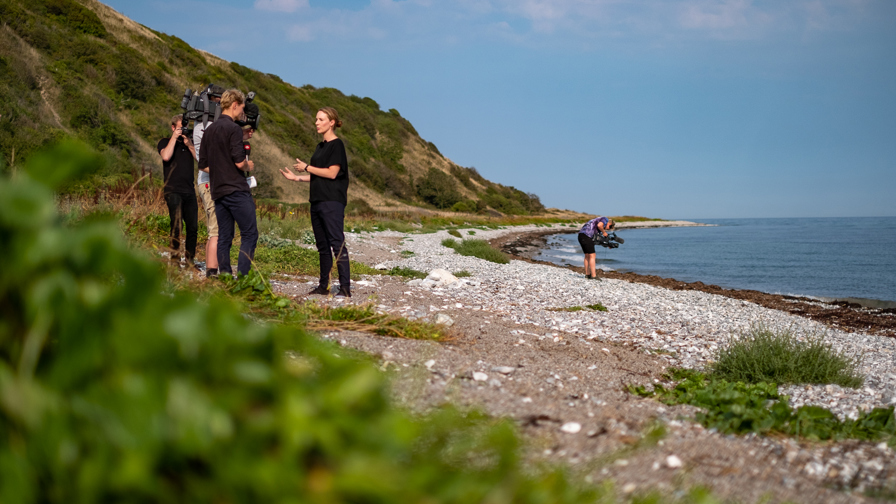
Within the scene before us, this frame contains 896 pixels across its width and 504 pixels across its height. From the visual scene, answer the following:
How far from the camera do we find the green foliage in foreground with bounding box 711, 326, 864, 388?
4.50 metres

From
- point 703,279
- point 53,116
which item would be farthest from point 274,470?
point 53,116

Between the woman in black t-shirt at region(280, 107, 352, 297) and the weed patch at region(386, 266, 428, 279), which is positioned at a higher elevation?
the woman in black t-shirt at region(280, 107, 352, 297)

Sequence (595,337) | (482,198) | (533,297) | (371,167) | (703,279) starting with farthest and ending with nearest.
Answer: (482,198) → (371,167) → (703,279) → (533,297) → (595,337)

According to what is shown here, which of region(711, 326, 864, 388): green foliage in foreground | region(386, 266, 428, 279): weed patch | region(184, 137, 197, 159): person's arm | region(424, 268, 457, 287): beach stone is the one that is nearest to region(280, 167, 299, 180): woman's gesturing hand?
region(184, 137, 197, 159): person's arm

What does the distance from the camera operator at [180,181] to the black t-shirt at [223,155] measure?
3.64 feet

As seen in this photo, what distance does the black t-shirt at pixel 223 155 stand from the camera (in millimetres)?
5445

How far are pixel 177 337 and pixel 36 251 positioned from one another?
0.24m

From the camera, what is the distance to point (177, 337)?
0.68m

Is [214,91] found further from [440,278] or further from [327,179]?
[440,278]

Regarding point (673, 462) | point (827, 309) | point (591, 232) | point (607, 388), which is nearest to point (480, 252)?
point (591, 232)

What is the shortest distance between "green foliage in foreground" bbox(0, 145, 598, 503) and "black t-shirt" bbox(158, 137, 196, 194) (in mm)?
6218

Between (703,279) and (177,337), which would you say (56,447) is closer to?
(177,337)

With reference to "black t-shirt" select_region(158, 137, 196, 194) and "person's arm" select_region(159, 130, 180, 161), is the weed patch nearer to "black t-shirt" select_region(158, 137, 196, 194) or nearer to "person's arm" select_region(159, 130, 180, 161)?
"black t-shirt" select_region(158, 137, 196, 194)

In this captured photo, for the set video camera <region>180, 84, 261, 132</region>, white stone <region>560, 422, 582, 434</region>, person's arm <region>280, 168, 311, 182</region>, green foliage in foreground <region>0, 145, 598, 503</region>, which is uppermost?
video camera <region>180, 84, 261, 132</region>
